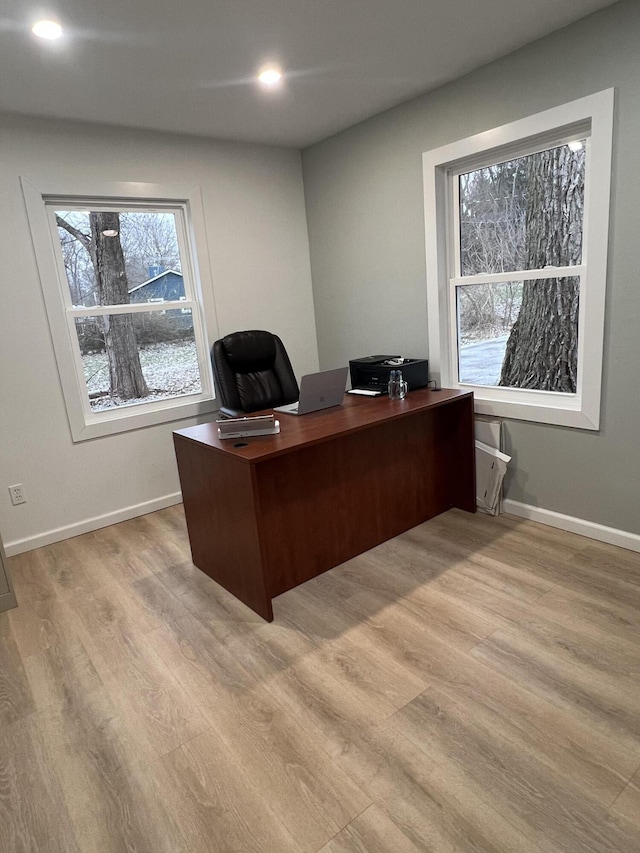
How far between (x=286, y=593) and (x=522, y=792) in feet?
4.29

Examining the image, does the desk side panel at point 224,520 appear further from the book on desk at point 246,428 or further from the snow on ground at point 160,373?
the snow on ground at point 160,373

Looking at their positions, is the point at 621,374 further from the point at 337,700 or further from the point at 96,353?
the point at 96,353

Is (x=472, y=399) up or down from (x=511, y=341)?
down

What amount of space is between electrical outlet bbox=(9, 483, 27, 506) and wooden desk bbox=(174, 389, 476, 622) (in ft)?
3.79

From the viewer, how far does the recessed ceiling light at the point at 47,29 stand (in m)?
1.96

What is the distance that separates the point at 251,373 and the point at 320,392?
87cm

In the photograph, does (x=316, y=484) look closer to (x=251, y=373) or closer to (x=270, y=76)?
(x=251, y=373)

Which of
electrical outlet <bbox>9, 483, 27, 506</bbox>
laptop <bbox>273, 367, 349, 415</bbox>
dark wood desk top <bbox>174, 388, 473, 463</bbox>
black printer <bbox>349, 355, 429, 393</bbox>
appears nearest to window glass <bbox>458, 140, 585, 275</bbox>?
black printer <bbox>349, 355, 429, 393</bbox>

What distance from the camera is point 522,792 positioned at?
4.66 feet

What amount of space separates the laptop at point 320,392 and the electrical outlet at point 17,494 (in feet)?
5.44

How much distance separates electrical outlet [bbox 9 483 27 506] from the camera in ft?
10.1

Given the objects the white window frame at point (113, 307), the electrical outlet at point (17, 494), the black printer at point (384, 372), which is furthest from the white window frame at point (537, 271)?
the electrical outlet at point (17, 494)

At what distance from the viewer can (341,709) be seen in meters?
1.76

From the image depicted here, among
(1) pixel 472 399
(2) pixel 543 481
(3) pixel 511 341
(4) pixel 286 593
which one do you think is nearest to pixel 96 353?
(4) pixel 286 593
